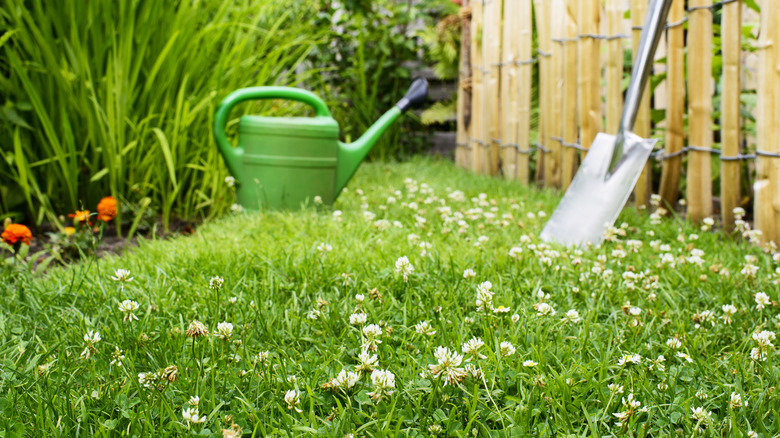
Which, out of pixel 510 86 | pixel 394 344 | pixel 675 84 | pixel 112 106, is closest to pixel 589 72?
pixel 675 84

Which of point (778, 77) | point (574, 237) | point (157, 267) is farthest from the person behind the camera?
point (574, 237)

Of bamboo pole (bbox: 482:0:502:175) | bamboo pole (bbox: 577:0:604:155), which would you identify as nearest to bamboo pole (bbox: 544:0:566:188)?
bamboo pole (bbox: 577:0:604:155)

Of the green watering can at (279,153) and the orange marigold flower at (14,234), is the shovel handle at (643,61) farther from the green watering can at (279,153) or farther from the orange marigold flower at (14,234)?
the orange marigold flower at (14,234)

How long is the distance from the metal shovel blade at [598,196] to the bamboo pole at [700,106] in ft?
0.87

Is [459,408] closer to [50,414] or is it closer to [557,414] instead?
[557,414]

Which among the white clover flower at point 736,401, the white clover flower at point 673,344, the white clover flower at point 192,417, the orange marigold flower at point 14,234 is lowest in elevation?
the white clover flower at point 736,401

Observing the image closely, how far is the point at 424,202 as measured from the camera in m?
2.83

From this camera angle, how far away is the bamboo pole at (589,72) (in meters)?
2.80

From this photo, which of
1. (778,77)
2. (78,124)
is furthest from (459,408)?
(78,124)

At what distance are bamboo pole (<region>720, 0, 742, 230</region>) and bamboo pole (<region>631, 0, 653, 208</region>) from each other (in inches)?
14.0

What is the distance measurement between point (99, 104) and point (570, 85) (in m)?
2.00

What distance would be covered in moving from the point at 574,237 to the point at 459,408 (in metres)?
1.25

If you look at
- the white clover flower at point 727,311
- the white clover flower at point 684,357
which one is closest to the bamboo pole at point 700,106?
the white clover flower at point 727,311

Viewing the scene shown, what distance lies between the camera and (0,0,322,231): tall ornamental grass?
2322 millimetres
